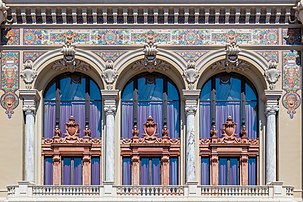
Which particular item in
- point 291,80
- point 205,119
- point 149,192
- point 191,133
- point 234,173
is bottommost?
point 149,192

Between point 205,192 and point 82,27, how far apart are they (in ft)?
26.5

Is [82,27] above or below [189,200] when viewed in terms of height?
above

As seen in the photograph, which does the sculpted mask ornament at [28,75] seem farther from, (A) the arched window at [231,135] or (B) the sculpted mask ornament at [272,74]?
(B) the sculpted mask ornament at [272,74]

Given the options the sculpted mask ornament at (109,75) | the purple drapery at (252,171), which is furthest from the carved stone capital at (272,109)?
the sculpted mask ornament at (109,75)

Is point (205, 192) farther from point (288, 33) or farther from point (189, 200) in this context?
point (288, 33)

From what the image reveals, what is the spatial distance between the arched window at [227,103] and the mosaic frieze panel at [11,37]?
7.44 meters

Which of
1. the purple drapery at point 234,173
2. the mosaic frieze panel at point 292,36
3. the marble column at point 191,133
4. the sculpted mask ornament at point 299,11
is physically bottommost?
the purple drapery at point 234,173

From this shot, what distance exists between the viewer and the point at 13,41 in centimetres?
5331

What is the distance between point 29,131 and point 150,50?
554 centimetres

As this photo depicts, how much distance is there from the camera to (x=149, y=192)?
50.9 m

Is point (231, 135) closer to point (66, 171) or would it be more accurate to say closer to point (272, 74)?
point (272, 74)

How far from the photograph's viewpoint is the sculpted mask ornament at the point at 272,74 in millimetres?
52781

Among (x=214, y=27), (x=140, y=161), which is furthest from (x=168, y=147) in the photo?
(x=214, y=27)

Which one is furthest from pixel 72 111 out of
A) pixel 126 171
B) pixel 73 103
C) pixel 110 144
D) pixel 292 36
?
pixel 292 36
